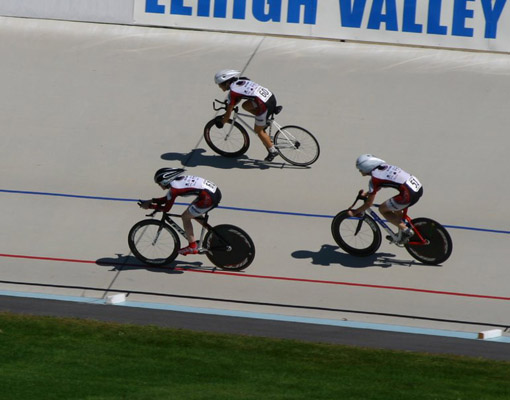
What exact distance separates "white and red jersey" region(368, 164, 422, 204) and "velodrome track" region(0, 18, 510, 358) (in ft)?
3.35

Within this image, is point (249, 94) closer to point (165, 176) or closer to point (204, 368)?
point (165, 176)

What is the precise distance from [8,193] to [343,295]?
5598 mm

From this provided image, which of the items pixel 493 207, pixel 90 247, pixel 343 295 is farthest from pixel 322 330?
pixel 493 207

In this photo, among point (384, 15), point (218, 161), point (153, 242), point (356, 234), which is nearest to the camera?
point (153, 242)

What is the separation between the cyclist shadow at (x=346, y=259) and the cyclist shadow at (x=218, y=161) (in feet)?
9.53

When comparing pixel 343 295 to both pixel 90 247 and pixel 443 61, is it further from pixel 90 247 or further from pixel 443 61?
pixel 443 61

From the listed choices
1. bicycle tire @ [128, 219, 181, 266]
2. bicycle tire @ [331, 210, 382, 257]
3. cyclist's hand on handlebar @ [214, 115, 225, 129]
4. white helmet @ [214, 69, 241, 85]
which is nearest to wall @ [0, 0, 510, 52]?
cyclist's hand on handlebar @ [214, 115, 225, 129]

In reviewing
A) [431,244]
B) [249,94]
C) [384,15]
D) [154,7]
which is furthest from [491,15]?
[431,244]

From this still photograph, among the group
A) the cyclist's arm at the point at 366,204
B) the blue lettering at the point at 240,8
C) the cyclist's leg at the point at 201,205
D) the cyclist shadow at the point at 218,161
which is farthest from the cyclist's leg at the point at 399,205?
the blue lettering at the point at 240,8

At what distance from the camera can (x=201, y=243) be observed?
41.2 ft

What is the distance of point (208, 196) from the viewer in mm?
12234

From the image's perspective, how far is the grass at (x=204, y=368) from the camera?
8719 millimetres

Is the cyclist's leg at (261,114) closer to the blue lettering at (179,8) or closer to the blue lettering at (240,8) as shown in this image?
the blue lettering at (240,8)

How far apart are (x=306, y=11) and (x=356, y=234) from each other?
791 cm
